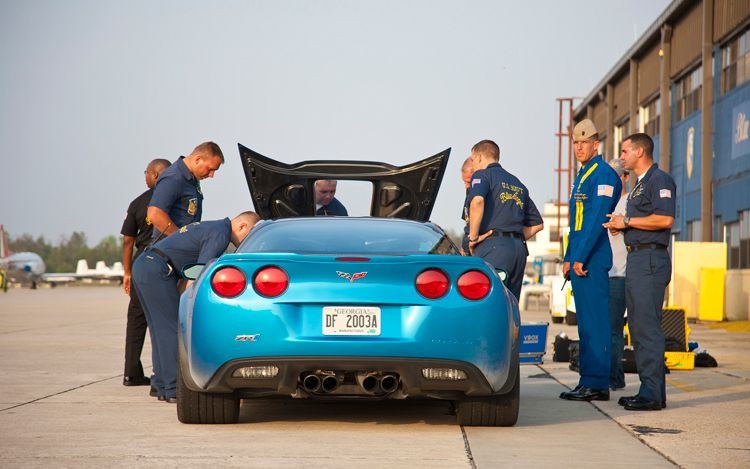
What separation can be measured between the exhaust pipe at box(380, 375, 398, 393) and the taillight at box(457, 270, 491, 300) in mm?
639

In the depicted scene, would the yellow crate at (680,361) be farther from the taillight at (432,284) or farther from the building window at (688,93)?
the building window at (688,93)

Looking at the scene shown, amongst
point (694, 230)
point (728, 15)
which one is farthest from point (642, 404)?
point (694, 230)

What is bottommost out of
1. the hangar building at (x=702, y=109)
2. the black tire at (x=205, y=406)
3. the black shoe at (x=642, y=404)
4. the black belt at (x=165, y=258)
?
the black shoe at (x=642, y=404)

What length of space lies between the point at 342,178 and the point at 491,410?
13.0 feet

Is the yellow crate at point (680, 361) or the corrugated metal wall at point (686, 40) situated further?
the corrugated metal wall at point (686, 40)

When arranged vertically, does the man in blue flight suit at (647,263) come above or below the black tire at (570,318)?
above

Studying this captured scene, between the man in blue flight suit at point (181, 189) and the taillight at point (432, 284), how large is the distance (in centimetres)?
285

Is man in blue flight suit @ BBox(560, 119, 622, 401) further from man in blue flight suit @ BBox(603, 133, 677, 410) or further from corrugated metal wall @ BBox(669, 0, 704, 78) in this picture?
corrugated metal wall @ BBox(669, 0, 704, 78)

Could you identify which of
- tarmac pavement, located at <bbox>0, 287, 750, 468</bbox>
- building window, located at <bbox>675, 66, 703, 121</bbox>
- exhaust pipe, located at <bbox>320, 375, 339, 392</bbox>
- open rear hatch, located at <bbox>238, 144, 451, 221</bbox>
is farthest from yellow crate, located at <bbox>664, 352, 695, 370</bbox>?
building window, located at <bbox>675, 66, 703, 121</bbox>

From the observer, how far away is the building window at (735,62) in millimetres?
31125

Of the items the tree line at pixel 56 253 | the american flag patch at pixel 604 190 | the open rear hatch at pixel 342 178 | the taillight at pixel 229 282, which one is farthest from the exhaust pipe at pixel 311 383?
the tree line at pixel 56 253

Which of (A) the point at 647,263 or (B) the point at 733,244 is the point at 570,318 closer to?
(B) the point at 733,244

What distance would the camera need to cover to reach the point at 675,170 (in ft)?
131

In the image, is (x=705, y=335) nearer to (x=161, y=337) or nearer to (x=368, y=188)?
(x=368, y=188)
